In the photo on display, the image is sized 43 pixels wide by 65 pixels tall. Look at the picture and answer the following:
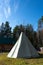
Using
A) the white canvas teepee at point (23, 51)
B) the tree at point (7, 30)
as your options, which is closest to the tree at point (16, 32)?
the tree at point (7, 30)

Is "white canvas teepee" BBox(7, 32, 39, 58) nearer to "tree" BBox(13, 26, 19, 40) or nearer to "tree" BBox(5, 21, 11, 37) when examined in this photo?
"tree" BBox(13, 26, 19, 40)

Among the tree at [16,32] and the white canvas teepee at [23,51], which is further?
the tree at [16,32]

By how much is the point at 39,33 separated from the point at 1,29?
18.0 m

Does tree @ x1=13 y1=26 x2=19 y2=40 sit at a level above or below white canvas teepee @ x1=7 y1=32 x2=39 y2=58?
above

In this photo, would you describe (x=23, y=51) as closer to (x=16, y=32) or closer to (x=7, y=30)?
(x=16, y=32)

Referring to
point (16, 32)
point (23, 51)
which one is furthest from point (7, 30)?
point (23, 51)

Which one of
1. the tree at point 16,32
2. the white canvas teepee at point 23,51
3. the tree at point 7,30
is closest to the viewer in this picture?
the white canvas teepee at point 23,51

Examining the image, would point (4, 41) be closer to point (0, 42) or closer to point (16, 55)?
point (0, 42)

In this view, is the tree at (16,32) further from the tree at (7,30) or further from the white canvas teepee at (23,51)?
the white canvas teepee at (23,51)

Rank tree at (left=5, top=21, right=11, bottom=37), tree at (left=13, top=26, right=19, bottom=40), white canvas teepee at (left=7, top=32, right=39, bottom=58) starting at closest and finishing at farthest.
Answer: white canvas teepee at (left=7, top=32, right=39, bottom=58)
tree at (left=13, top=26, right=19, bottom=40)
tree at (left=5, top=21, right=11, bottom=37)

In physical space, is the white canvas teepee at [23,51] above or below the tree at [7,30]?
below

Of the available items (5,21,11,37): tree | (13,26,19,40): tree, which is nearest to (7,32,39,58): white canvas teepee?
(13,26,19,40): tree

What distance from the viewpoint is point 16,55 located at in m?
16.7

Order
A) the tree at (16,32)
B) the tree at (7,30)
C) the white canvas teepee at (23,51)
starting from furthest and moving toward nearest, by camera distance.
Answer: the tree at (7,30)
the tree at (16,32)
the white canvas teepee at (23,51)
